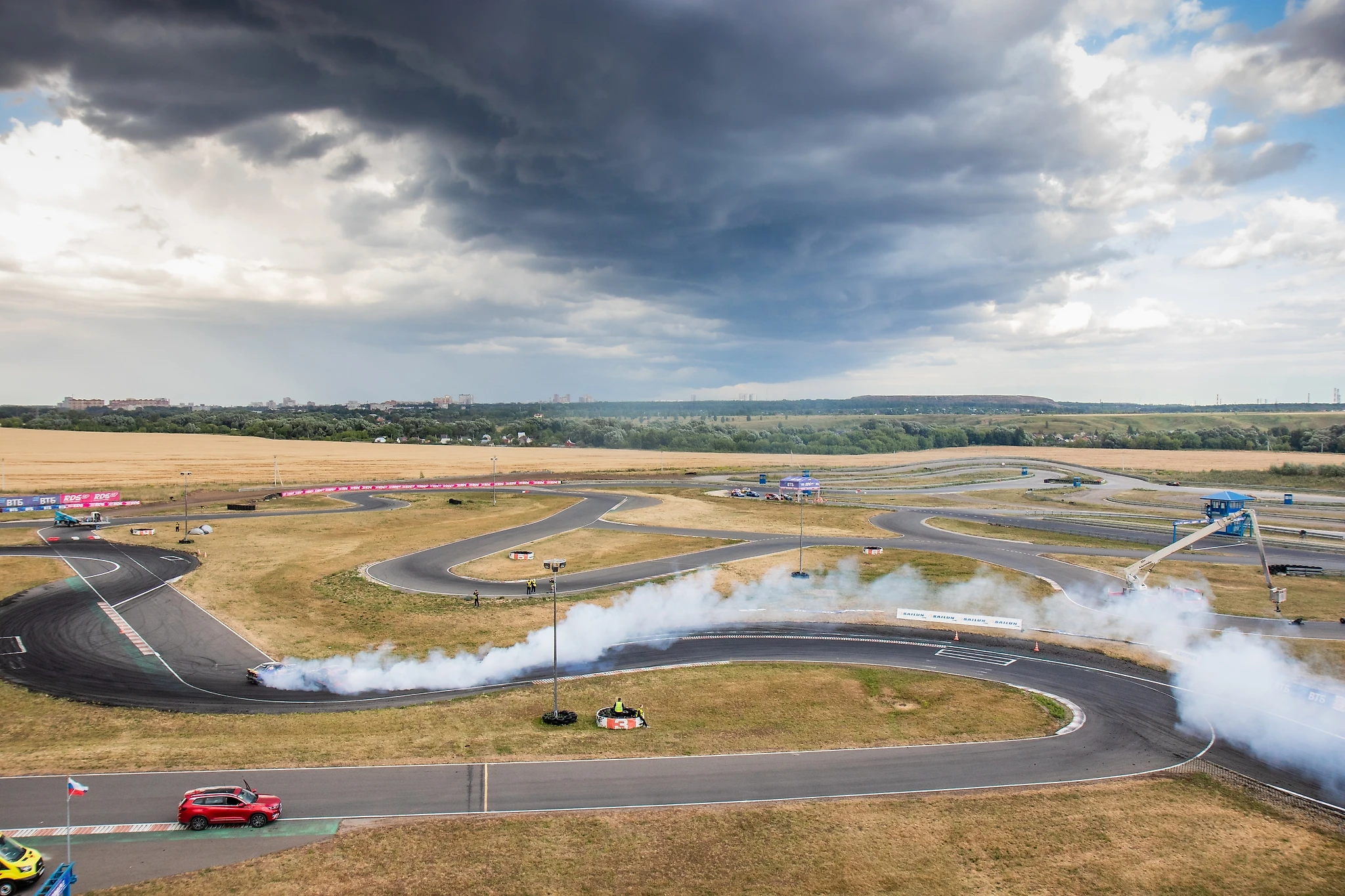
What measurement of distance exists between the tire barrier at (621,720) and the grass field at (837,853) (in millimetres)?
9640

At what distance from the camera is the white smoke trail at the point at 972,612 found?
144 ft

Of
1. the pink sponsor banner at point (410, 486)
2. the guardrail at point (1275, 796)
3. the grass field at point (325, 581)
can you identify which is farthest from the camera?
the pink sponsor banner at point (410, 486)

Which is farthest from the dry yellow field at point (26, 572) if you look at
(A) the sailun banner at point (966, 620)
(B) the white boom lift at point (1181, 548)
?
(B) the white boom lift at point (1181, 548)

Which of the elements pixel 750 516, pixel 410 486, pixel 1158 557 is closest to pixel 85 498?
pixel 410 486

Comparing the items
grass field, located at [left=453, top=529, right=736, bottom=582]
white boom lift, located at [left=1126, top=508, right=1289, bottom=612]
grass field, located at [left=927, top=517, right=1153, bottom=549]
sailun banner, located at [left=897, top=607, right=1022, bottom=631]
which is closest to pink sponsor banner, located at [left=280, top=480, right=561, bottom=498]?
grass field, located at [left=453, top=529, right=736, bottom=582]

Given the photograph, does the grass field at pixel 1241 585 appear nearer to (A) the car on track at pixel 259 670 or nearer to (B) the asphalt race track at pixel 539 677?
(B) the asphalt race track at pixel 539 677

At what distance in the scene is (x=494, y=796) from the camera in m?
33.9

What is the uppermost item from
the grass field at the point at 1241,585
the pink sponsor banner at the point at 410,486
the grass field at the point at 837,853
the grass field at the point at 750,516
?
the pink sponsor banner at the point at 410,486

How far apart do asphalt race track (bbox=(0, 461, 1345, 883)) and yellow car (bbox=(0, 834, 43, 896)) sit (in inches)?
111

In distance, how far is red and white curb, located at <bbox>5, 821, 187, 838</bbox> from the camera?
97.7 feet

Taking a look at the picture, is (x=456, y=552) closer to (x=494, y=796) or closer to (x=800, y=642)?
(x=800, y=642)

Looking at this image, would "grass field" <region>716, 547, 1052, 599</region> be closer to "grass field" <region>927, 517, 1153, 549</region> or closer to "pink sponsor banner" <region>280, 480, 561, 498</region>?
"grass field" <region>927, 517, 1153, 549</region>

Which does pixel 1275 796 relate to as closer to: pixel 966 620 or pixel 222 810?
pixel 966 620

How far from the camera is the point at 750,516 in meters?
118
